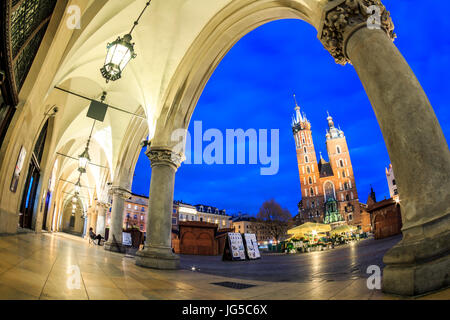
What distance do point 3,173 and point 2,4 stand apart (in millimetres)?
4832

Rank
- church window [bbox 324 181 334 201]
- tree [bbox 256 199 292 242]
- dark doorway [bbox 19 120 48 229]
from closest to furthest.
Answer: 1. dark doorway [bbox 19 120 48 229]
2. tree [bbox 256 199 292 242]
3. church window [bbox 324 181 334 201]

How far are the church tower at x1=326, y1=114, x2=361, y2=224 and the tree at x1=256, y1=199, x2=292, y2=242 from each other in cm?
2921

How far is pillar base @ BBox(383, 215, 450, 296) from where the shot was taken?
5.94 feet

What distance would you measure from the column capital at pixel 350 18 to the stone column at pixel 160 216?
5201 millimetres

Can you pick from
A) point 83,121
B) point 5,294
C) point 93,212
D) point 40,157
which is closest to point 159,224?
point 5,294

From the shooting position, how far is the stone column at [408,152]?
6.15 ft

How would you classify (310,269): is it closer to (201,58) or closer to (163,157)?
(163,157)

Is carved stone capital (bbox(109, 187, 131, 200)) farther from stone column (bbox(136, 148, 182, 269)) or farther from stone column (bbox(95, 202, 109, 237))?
Answer: stone column (bbox(95, 202, 109, 237))

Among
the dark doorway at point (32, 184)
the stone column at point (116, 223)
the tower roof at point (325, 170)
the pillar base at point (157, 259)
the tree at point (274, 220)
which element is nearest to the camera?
the pillar base at point (157, 259)

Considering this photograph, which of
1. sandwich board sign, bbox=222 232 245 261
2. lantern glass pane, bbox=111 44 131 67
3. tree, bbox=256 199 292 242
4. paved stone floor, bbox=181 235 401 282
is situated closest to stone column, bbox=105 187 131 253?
sandwich board sign, bbox=222 232 245 261

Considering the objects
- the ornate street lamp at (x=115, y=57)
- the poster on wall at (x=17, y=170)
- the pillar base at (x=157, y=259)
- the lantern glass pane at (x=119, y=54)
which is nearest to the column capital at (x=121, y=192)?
the poster on wall at (x=17, y=170)

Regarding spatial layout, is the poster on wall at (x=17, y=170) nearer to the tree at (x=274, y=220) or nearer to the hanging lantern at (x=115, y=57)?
the hanging lantern at (x=115, y=57)

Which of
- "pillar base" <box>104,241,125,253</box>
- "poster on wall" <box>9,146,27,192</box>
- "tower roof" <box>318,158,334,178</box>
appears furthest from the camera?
"tower roof" <box>318,158,334,178</box>

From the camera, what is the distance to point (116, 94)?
11578mm
